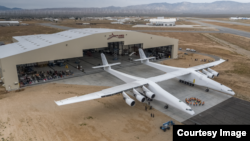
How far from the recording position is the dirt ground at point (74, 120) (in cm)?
1895

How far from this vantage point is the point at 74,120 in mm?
21922

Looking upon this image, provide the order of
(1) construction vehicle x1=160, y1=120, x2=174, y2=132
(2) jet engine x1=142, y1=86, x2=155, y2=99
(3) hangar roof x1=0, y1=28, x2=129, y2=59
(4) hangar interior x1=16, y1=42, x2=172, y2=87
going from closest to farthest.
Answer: (1) construction vehicle x1=160, y1=120, x2=174, y2=132 < (2) jet engine x1=142, y1=86, x2=155, y2=99 < (3) hangar roof x1=0, y1=28, x2=129, y2=59 < (4) hangar interior x1=16, y1=42, x2=172, y2=87

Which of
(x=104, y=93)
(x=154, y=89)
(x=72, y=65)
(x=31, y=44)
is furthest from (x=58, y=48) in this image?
(x=154, y=89)

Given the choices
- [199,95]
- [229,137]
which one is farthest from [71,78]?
[229,137]

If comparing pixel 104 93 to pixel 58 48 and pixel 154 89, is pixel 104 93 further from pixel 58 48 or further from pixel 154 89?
pixel 58 48

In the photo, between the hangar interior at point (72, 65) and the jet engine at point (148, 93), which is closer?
the jet engine at point (148, 93)

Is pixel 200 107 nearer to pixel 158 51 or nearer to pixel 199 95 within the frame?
pixel 199 95

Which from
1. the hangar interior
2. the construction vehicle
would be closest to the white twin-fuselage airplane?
the construction vehicle

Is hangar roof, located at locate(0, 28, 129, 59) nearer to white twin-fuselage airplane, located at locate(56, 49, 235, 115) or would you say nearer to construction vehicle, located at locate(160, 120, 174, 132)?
white twin-fuselage airplane, located at locate(56, 49, 235, 115)

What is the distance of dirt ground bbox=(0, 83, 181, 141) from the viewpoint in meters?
19.0

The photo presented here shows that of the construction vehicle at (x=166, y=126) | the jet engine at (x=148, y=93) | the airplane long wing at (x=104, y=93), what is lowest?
the construction vehicle at (x=166, y=126)

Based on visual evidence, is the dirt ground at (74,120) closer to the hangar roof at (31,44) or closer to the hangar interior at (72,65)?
the hangar interior at (72,65)

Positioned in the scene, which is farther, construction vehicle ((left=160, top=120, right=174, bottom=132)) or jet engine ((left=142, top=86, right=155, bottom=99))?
jet engine ((left=142, top=86, right=155, bottom=99))

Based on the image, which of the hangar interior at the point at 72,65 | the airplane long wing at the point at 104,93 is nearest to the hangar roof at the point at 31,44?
the hangar interior at the point at 72,65
